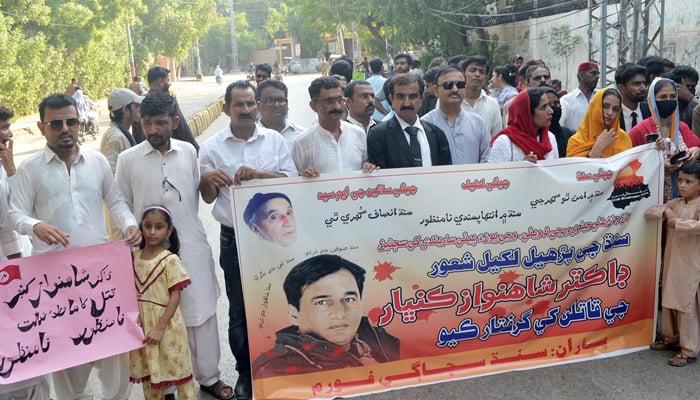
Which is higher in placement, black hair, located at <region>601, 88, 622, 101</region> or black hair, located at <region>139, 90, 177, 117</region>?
black hair, located at <region>139, 90, 177, 117</region>

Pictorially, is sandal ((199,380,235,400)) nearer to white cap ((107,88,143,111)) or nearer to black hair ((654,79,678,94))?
white cap ((107,88,143,111))

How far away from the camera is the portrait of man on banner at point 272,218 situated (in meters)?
3.85

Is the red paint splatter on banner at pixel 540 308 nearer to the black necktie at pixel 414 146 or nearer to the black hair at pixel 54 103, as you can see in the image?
the black necktie at pixel 414 146

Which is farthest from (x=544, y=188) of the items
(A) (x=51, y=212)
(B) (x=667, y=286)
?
(A) (x=51, y=212)

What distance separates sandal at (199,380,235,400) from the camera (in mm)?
4059

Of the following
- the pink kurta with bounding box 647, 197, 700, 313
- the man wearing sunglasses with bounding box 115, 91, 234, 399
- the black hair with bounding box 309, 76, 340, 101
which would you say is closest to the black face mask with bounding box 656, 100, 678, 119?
the pink kurta with bounding box 647, 197, 700, 313

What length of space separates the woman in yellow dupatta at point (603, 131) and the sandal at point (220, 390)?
294 centimetres

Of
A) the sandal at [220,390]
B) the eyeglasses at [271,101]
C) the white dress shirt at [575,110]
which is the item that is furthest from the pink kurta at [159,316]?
the white dress shirt at [575,110]

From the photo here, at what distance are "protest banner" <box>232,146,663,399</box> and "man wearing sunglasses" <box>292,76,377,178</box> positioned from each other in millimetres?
290

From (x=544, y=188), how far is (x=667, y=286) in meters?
1.09

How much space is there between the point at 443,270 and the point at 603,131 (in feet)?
5.40

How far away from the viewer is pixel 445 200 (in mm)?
4098

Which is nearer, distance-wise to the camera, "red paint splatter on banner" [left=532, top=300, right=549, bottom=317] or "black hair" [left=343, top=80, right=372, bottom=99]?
"red paint splatter on banner" [left=532, top=300, right=549, bottom=317]

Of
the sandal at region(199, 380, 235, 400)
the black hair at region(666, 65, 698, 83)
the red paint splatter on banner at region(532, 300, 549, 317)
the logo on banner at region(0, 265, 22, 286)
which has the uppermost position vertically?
the black hair at region(666, 65, 698, 83)
